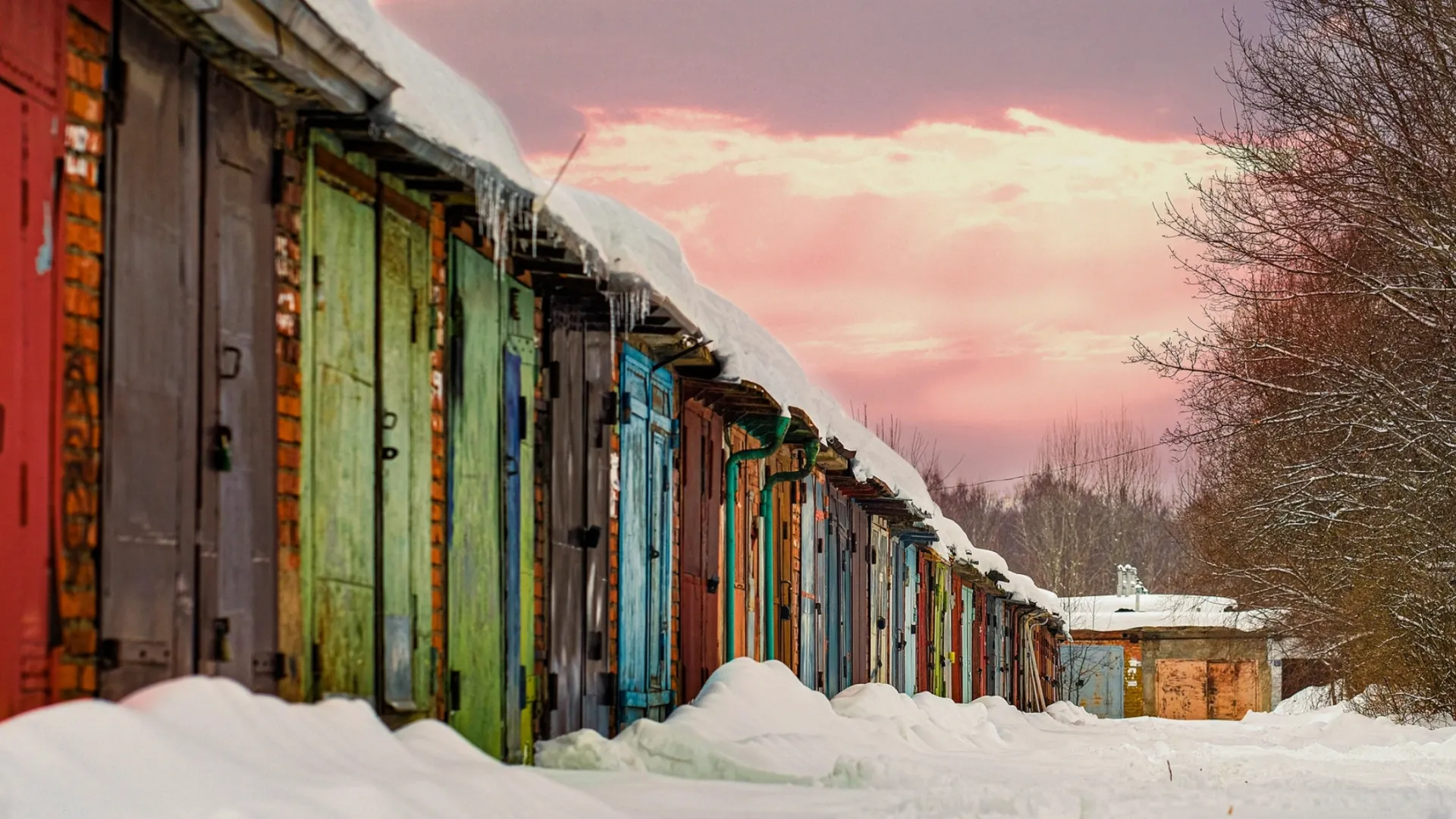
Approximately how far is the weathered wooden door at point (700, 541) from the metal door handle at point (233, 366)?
7.23 metres

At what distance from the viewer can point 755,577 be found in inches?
625

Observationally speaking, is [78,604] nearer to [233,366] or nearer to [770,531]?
[233,366]

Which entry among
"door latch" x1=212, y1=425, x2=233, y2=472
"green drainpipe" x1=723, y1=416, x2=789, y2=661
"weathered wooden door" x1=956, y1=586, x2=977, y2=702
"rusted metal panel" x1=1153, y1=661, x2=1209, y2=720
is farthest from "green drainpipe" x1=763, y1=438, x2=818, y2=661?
"rusted metal panel" x1=1153, y1=661, x2=1209, y2=720

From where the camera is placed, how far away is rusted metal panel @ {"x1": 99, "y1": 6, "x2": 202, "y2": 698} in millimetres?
5250

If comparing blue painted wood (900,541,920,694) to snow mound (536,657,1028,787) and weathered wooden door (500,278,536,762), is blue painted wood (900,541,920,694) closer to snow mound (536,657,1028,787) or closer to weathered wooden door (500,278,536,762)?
snow mound (536,657,1028,787)

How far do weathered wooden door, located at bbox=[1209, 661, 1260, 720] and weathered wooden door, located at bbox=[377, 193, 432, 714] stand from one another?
137 ft

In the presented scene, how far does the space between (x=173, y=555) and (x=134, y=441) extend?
0.44 metres

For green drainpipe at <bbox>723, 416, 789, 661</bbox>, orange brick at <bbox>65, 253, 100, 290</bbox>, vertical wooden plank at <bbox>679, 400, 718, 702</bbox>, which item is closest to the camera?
orange brick at <bbox>65, 253, 100, 290</bbox>

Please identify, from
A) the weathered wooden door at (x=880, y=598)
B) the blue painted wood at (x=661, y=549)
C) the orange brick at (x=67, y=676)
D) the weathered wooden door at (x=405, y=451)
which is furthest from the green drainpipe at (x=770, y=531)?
the orange brick at (x=67, y=676)

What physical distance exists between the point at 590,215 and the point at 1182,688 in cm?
4057

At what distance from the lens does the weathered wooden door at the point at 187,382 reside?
5.31 meters

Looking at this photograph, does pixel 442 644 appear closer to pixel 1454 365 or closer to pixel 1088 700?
pixel 1454 365

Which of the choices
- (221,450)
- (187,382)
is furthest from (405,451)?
(187,382)

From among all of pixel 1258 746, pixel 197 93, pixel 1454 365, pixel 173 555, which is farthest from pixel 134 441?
pixel 1258 746
